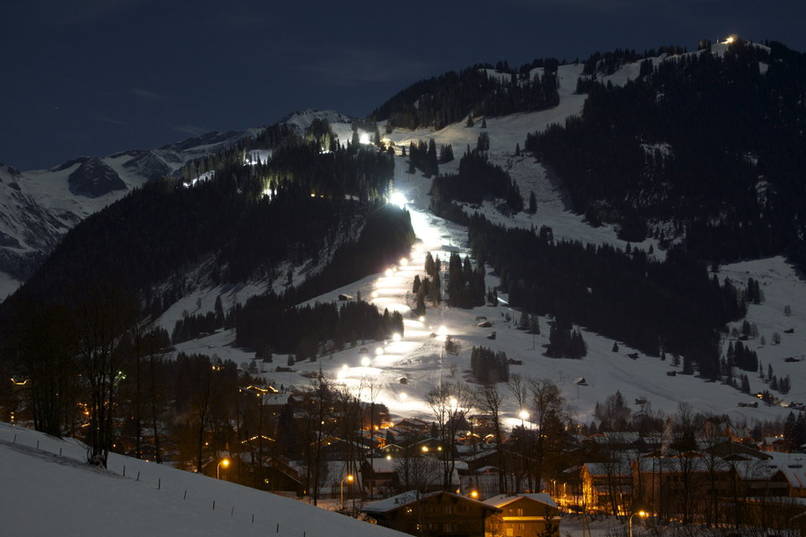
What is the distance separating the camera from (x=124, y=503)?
32.7m

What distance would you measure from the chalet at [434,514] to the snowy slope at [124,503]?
19758 mm

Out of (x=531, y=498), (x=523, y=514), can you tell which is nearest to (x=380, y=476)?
(x=523, y=514)

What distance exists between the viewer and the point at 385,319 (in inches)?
7451

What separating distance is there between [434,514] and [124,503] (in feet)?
134

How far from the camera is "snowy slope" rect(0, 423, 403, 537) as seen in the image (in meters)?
28.0

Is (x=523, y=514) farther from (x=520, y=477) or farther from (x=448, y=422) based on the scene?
(x=448, y=422)

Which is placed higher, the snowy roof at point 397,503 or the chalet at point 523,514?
the snowy roof at point 397,503

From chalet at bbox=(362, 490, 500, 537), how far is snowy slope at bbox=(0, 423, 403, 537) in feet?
64.8

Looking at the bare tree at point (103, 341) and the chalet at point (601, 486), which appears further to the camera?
the chalet at point (601, 486)

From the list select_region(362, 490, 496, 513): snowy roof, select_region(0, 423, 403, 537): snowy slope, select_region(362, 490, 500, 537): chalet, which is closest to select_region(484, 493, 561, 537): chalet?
select_region(362, 490, 500, 537): chalet

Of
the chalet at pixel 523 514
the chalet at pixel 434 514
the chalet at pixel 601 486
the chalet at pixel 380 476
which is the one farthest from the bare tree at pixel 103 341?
the chalet at pixel 601 486

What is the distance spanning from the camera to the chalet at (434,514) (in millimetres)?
68500

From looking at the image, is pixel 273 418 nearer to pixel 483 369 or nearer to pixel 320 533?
pixel 483 369

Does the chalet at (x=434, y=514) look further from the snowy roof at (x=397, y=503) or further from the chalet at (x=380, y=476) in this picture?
the chalet at (x=380, y=476)
